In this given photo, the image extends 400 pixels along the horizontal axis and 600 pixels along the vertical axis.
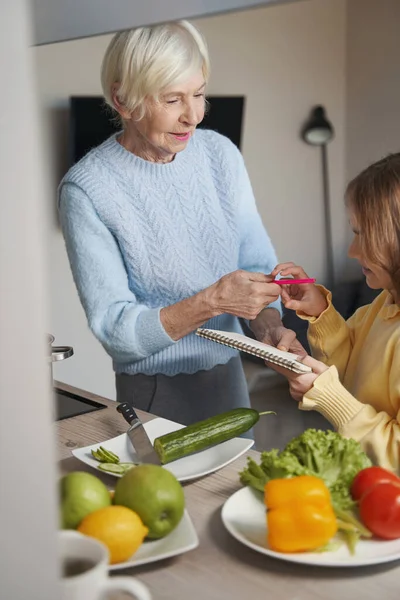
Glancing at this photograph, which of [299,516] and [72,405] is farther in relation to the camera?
[72,405]

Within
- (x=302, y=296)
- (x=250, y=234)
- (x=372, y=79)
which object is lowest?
(x=302, y=296)

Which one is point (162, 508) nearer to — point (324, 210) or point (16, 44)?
point (16, 44)

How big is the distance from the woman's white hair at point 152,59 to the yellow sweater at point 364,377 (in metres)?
0.53

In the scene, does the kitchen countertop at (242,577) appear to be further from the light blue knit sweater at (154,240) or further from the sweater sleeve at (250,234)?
the sweater sleeve at (250,234)

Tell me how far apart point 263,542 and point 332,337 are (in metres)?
0.68

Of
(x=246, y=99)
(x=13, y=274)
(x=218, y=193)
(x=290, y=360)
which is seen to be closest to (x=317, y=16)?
(x=246, y=99)

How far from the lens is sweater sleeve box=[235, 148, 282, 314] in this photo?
5.90ft

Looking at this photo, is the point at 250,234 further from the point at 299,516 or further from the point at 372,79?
the point at 372,79

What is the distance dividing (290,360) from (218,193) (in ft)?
2.03

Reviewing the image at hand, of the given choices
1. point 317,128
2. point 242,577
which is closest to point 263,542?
point 242,577

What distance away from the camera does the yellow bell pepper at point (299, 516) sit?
2.92 ft

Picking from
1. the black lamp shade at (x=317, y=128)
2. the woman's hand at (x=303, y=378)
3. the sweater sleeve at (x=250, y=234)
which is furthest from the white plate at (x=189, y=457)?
the black lamp shade at (x=317, y=128)

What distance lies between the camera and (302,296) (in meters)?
1.64

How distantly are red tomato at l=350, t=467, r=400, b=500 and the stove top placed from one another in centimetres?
65
